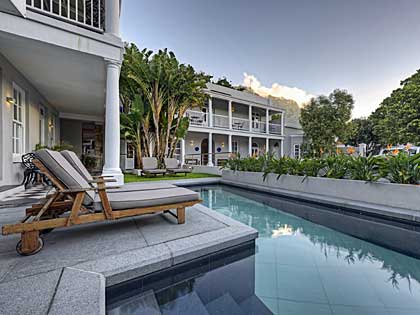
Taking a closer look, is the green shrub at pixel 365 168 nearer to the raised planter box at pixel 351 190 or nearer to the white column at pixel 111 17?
the raised planter box at pixel 351 190

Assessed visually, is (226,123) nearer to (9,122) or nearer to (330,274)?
(9,122)

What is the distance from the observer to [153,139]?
11344 millimetres

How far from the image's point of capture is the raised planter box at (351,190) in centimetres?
421

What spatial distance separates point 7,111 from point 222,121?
13225mm

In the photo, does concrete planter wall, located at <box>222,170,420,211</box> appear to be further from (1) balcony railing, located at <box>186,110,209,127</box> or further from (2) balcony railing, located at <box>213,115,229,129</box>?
(2) balcony railing, located at <box>213,115,229,129</box>

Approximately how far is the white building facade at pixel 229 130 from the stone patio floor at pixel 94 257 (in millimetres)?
10362

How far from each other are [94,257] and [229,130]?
14.6 meters

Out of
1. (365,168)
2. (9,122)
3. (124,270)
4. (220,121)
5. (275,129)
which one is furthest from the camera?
(275,129)

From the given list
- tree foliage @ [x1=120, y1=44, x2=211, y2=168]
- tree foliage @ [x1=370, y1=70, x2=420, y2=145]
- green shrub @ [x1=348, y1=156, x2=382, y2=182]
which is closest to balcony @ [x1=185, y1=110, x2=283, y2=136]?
tree foliage @ [x1=120, y1=44, x2=211, y2=168]

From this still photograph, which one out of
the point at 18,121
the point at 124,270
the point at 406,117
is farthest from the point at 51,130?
the point at 406,117

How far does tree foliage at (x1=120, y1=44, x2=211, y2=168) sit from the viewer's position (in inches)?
384

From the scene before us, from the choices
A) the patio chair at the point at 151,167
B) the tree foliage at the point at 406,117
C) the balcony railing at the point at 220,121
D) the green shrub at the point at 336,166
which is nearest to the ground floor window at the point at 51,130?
the patio chair at the point at 151,167

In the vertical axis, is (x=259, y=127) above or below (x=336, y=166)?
above

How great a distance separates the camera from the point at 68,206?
107 inches
